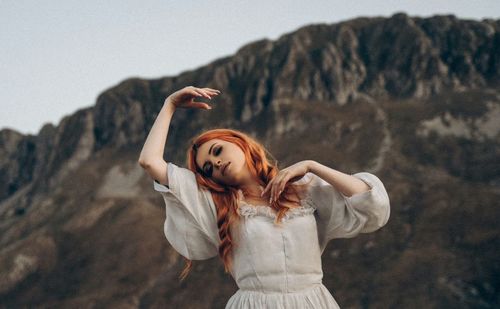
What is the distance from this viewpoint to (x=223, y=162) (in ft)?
15.9

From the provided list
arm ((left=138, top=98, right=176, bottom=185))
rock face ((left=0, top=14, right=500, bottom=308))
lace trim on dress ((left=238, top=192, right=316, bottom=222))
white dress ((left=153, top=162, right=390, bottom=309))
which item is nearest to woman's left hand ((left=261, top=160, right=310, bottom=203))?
lace trim on dress ((left=238, top=192, right=316, bottom=222))

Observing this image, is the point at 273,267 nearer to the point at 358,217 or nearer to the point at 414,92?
the point at 358,217

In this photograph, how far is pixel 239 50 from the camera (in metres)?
126

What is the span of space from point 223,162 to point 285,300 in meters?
1.26

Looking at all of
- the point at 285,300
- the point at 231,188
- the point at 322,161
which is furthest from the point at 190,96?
the point at 322,161

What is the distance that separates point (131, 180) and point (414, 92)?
2112 inches

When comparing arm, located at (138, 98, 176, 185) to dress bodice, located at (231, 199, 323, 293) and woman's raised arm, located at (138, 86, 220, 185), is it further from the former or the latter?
dress bodice, located at (231, 199, 323, 293)

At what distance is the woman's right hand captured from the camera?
15.8 feet

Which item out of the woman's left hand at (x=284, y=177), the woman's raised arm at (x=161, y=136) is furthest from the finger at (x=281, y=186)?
the woman's raised arm at (x=161, y=136)

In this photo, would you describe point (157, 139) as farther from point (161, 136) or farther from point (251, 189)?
point (251, 189)

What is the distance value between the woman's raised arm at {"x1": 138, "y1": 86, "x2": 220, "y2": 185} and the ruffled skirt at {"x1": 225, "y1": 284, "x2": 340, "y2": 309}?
115 centimetres

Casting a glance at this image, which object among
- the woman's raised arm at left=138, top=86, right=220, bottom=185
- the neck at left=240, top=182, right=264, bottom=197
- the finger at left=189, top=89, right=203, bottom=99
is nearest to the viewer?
the woman's raised arm at left=138, top=86, right=220, bottom=185

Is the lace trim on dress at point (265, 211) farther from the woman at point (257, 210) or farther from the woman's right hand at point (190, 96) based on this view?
the woman's right hand at point (190, 96)

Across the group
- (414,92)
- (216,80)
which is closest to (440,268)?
(414,92)
